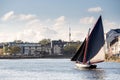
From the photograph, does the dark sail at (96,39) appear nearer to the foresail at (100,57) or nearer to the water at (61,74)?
the foresail at (100,57)

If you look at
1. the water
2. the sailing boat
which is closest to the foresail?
the sailing boat

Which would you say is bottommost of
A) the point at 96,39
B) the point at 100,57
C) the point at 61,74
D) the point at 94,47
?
the point at 61,74

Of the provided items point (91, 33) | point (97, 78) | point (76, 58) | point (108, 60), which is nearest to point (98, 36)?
point (91, 33)

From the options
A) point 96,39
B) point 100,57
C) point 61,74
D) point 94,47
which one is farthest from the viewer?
point 94,47

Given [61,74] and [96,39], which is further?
[96,39]

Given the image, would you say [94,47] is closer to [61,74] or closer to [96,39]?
[96,39]

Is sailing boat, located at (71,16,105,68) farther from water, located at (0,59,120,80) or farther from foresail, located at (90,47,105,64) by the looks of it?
water, located at (0,59,120,80)

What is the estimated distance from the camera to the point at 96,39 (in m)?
100

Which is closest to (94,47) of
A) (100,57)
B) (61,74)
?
(100,57)

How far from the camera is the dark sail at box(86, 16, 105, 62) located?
328 feet

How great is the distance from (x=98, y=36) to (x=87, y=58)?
588cm

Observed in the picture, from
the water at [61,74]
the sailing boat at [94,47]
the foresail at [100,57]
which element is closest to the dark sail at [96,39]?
the sailing boat at [94,47]

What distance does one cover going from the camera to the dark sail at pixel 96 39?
328 ft

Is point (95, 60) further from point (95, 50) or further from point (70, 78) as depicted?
point (70, 78)
